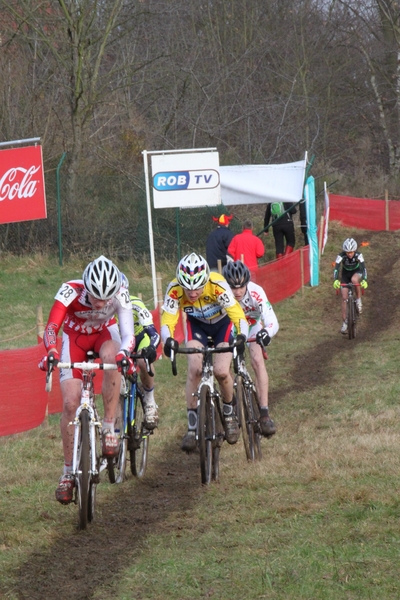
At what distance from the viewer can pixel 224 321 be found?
26.3 ft

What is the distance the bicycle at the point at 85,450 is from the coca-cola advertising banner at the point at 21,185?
12.8 m

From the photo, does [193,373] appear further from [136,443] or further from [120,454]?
[120,454]

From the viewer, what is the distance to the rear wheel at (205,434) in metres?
7.17

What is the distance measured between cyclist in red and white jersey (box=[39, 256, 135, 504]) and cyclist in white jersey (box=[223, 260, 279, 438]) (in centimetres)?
186

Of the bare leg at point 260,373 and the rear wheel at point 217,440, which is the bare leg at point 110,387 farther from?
the bare leg at point 260,373

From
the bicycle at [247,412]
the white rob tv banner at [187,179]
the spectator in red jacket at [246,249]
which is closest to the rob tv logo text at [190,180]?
the white rob tv banner at [187,179]

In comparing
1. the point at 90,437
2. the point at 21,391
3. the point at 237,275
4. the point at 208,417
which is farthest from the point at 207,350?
the point at 21,391

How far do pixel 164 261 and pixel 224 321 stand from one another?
14743 mm

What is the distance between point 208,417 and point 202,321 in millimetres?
1040

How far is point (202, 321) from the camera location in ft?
26.3

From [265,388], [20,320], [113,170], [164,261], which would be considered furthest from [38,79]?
[265,388]

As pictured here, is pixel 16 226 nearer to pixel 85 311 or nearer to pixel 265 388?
pixel 265 388

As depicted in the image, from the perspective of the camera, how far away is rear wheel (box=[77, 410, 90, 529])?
5.86 meters

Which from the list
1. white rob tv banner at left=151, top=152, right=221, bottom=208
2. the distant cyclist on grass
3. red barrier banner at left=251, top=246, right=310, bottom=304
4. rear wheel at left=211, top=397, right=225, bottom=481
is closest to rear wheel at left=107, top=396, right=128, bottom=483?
rear wheel at left=211, top=397, right=225, bottom=481
